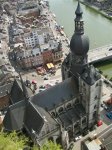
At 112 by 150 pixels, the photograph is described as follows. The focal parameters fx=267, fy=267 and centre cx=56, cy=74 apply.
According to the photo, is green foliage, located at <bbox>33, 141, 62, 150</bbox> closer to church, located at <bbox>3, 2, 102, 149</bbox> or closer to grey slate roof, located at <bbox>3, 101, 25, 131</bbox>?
church, located at <bbox>3, 2, 102, 149</bbox>

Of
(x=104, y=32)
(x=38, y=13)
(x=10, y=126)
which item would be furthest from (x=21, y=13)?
(x=10, y=126)

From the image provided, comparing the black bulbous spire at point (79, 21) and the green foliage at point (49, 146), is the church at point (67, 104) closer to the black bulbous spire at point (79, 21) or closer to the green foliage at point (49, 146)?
the black bulbous spire at point (79, 21)

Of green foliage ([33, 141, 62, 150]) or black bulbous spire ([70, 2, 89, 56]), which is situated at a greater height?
black bulbous spire ([70, 2, 89, 56])

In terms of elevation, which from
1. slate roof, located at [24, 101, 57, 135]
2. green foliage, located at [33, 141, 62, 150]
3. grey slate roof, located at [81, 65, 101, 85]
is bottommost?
green foliage, located at [33, 141, 62, 150]

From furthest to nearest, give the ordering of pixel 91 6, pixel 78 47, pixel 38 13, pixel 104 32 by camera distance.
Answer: pixel 91 6 → pixel 38 13 → pixel 104 32 → pixel 78 47

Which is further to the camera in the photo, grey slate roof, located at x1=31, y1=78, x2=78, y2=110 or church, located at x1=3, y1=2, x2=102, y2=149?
grey slate roof, located at x1=31, y1=78, x2=78, y2=110

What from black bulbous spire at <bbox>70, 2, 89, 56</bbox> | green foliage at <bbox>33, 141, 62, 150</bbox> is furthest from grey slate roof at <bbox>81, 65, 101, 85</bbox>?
green foliage at <bbox>33, 141, 62, 150</bbox>

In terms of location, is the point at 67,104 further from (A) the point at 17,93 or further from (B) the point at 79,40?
(B) the point at 79,40

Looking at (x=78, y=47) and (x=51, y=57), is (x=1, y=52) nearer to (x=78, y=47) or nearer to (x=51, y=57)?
(x=51, y=57)
